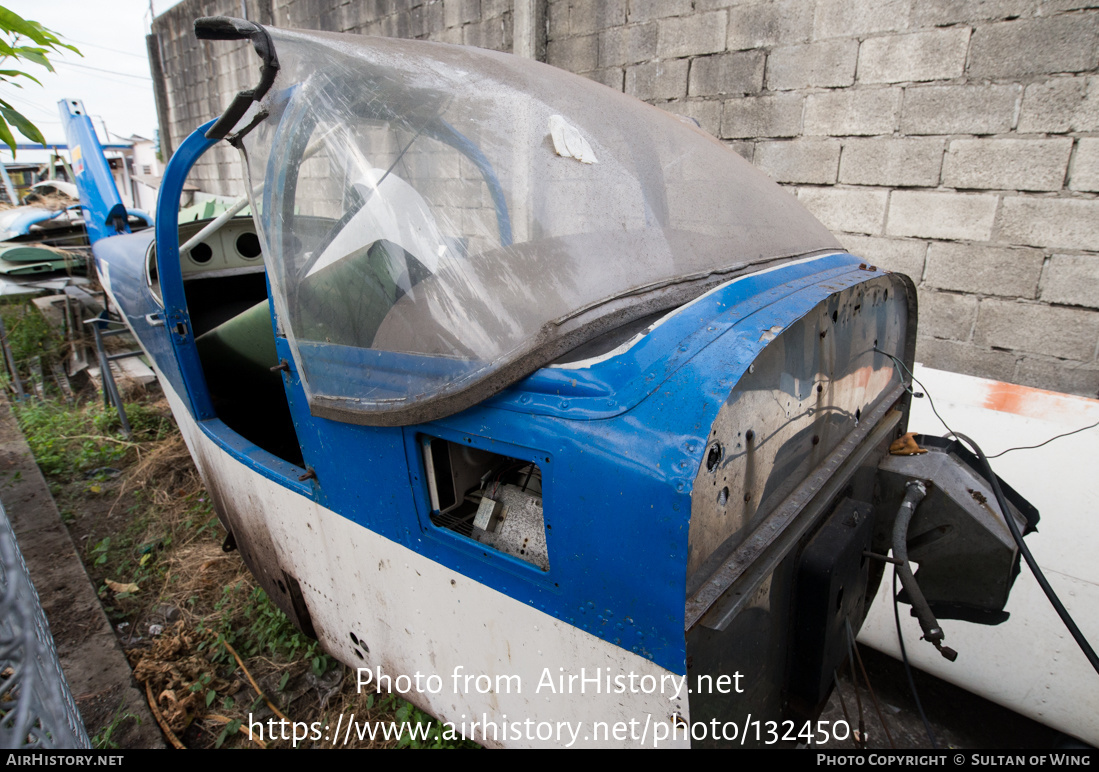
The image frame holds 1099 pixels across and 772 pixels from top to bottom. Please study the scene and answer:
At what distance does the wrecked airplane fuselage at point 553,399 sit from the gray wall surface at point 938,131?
1792mm

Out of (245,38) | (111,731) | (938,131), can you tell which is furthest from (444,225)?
(938,131)

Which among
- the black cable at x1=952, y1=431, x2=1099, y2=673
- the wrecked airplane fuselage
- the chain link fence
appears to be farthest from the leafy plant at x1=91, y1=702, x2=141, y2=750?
the black cable at x1=952, y1=431, x2=1099, y2=673

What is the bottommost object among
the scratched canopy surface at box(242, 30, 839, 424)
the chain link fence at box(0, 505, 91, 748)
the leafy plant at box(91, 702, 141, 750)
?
the leafy plant at box(91, 702, 141, 750)

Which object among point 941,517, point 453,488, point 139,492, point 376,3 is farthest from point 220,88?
point 941,517

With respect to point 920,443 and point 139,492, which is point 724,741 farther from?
Result: point 139,492

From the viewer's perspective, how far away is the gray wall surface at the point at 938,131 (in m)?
2.85

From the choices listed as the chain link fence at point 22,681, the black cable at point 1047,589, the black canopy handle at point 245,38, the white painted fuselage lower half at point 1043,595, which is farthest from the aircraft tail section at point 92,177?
the white painted fuselage lower half at point 1043,595

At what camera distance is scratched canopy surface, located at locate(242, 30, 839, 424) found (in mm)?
1301

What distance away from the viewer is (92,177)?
550 cm

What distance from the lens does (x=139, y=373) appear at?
5.46 meters

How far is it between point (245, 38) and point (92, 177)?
223 inches

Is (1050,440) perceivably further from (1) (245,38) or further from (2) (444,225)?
(1) (245,38)

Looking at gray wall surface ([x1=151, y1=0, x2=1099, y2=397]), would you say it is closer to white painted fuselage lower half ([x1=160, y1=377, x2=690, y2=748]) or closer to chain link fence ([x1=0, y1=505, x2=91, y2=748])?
white painted fuselage lower half ([x1=160, y1=377, x2=690, y2=748])

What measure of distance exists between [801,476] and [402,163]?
1.33 metres
